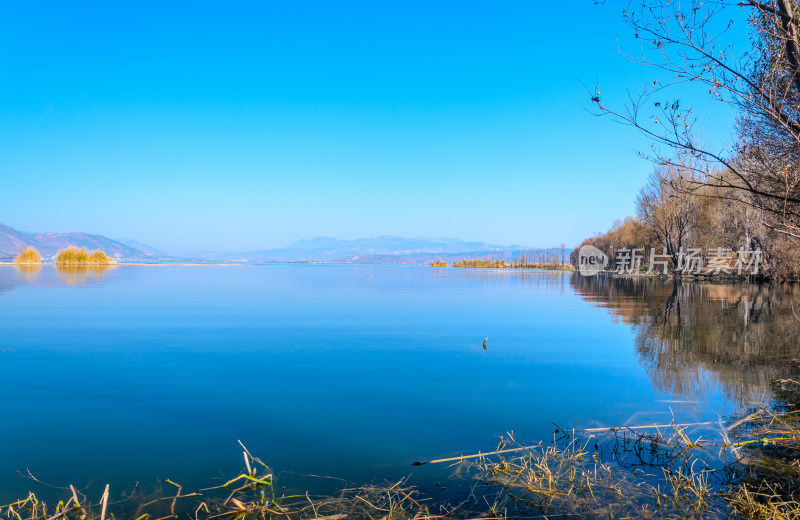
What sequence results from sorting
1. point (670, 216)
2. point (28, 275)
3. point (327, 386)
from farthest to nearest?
point (670, 216)
point (28, 275)
point (327, 386)

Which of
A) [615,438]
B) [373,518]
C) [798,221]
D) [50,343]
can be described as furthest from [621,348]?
[50,343]

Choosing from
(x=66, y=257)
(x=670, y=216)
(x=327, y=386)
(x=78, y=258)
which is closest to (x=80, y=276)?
(x=66, y=257)

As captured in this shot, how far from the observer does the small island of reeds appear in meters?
55.5

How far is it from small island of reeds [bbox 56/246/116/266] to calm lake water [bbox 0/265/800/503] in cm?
5273

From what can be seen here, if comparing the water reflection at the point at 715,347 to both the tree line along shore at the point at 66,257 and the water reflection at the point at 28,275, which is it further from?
the tree line along shore at the point at 66,257

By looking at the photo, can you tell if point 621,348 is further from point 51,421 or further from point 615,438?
point 51,421

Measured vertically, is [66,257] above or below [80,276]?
above

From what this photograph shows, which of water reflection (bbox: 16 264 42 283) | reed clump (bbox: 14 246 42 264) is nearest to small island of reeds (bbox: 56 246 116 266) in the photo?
reed clump (bbox: 14 246 42 264)

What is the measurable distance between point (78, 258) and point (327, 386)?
62833mm

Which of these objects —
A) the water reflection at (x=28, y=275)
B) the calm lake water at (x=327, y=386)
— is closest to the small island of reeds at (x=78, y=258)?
the water reflection at (x=28, y=275)

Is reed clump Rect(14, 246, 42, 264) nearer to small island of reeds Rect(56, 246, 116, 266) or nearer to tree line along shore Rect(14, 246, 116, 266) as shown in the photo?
tree line along shore Rect(14, 246, 116, 266)

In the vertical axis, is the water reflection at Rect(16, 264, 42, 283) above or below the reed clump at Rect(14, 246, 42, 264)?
below

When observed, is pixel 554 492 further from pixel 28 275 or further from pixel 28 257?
pixel 28 257

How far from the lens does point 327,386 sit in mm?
5867
